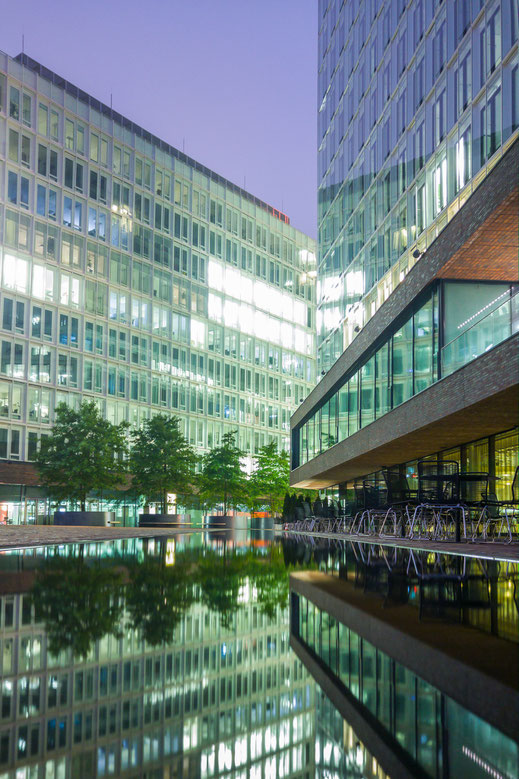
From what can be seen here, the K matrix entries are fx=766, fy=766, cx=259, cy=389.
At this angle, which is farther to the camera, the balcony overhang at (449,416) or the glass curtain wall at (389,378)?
the glass curtain wall at (389,378)

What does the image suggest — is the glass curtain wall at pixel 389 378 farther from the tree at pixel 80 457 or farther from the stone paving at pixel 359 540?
the tree at pixel 80 457

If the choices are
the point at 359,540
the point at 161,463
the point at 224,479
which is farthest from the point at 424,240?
the point at 224,479

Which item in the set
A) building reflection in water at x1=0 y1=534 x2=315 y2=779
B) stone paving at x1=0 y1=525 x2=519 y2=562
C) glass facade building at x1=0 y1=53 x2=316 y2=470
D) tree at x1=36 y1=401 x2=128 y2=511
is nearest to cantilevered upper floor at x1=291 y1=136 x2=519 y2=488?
stone paving at x1=0 y1=525 x2=519 y2=562

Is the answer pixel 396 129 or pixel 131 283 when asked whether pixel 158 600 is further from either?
pixel 131 283

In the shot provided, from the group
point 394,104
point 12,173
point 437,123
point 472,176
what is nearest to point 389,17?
point 394,104

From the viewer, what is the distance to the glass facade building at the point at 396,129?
67.9 feet

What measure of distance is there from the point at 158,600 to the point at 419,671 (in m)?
3.31

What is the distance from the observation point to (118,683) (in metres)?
3.08

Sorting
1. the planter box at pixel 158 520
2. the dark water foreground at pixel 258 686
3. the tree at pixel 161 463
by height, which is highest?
the tree at pixel 161 463

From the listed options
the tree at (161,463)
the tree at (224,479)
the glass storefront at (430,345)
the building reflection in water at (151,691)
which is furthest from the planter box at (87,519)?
the building reflection in water at (151,691)

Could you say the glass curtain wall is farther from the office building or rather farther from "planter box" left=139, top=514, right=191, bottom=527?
"planter box" left=139, top=514, right=191, bottom=527

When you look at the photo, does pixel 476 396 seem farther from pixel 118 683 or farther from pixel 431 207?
pixel 118 683

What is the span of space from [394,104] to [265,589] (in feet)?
89.4

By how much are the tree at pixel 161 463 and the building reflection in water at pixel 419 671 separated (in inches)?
1967
